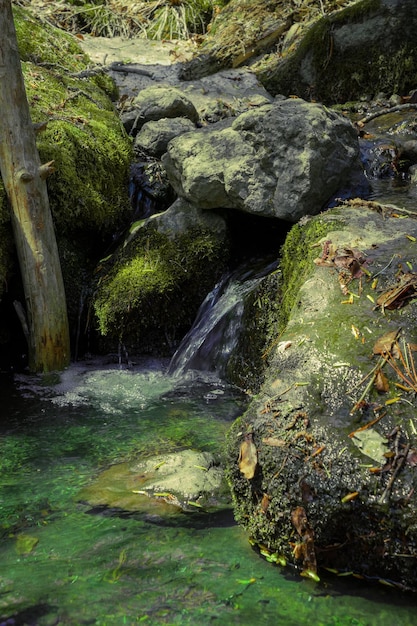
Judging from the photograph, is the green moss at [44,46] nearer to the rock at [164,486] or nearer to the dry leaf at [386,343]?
the rock at [164,486]

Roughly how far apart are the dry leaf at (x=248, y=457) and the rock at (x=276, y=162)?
293 centimetres

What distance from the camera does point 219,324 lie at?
552 centimetres

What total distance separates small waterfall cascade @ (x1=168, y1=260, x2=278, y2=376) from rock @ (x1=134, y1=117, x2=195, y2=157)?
6.12 ft

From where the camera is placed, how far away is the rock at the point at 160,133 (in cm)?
679

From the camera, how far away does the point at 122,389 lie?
17.1ft

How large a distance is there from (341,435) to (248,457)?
17.0 inches

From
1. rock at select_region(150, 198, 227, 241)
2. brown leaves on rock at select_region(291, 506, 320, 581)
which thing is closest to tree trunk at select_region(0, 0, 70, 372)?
rock at select_region(150, 198, 227, 241)

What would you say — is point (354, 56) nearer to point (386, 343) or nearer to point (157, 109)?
point (157, 109)

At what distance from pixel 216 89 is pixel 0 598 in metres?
8.13

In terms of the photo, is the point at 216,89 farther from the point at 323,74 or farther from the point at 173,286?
the point at 173,286

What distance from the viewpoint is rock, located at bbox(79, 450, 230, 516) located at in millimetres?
3215

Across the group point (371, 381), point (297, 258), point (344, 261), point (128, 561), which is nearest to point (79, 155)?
point (297, 258)

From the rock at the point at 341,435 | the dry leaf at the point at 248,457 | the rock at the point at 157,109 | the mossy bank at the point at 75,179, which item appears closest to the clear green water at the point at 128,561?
the rock at the point at 341,435

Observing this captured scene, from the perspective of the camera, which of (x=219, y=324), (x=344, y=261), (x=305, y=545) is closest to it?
(x=305, y=545)
